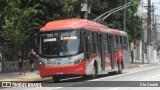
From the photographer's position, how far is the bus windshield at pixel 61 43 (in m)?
26.4

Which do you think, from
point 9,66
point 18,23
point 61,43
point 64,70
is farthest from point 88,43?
point 18,23

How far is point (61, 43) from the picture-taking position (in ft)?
86.7

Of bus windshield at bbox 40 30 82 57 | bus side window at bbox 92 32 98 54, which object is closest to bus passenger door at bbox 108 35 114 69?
bus side window at bbox 92 32 98 54

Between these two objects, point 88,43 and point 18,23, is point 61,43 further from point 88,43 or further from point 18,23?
point 18,23

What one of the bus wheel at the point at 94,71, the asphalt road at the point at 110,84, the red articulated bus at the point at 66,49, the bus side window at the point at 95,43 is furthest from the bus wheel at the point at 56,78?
the bus side window at the point at 95,43

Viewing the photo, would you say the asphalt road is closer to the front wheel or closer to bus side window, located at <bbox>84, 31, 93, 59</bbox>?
the front wheel

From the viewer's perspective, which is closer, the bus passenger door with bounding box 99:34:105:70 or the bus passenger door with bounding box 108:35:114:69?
the bus passenger door with bounding box 99:34:105:70

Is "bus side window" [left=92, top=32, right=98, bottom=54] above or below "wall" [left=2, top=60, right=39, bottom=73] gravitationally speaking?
above

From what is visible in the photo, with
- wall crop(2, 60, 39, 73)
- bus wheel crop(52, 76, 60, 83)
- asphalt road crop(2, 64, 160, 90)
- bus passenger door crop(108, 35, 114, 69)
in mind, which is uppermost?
bus passenger door crop(108, 35, 114, 69)

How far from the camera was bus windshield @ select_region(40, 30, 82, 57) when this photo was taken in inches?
1040

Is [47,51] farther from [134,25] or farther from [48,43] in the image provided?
[134,25]

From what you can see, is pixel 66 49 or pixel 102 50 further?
pixel 102 50

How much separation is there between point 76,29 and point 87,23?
2005mm

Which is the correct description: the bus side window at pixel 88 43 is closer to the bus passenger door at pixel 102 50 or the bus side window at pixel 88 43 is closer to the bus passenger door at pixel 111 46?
the bus passenger door at pixel 102 50
